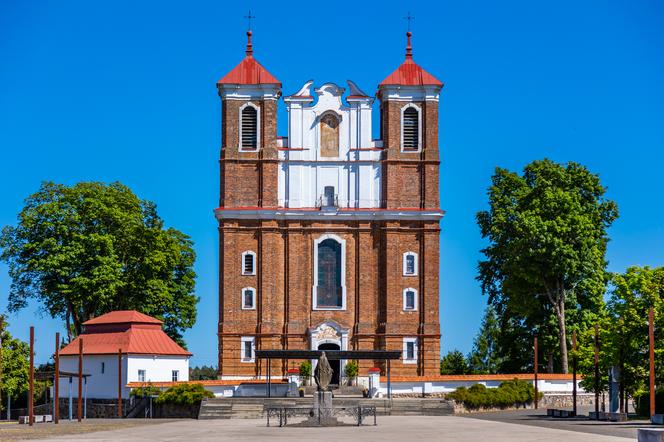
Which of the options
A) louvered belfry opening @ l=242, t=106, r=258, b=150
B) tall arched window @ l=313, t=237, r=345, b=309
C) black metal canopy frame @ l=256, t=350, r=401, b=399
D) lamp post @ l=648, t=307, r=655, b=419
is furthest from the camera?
louvered belfry opening @ l=242, t=106, r=258, b=150

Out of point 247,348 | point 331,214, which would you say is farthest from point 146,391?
point 331,214

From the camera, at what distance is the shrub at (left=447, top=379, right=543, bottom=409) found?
56562 mm

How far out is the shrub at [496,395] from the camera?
56562 millimetres

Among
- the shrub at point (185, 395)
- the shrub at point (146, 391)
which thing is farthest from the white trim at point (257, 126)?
the shrub at point (185, 395)

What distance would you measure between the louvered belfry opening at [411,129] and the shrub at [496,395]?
1484 centimetres

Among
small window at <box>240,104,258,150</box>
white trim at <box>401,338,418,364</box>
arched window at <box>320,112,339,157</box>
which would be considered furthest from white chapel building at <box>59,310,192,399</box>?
arched window at <box>320,112,339,157</box>

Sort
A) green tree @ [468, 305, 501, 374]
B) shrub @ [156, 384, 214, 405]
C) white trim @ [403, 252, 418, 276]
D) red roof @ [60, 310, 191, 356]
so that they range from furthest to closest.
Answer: green tree @ [468, 305, 501, 374] < white trim @ [403, 252, 418, 276] < red roof @ [60, 310, 191, 356] < shrub @ [156, 384, 214, 405]

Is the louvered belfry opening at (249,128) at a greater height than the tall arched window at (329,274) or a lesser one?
greater

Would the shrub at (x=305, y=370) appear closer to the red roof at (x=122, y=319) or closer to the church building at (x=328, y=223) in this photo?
the church building at (x=328, y=223)

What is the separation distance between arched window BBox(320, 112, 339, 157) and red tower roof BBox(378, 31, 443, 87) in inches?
128

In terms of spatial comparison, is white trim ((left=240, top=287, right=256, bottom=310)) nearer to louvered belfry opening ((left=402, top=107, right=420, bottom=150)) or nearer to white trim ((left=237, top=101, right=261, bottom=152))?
white trim ((left=237, top=101, right=261, bottom=152))

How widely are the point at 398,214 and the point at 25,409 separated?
22.7 meters

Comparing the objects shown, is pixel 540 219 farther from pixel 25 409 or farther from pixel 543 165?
pixel 25 409

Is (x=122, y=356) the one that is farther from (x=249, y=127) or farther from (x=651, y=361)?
(x=651, y=361)
